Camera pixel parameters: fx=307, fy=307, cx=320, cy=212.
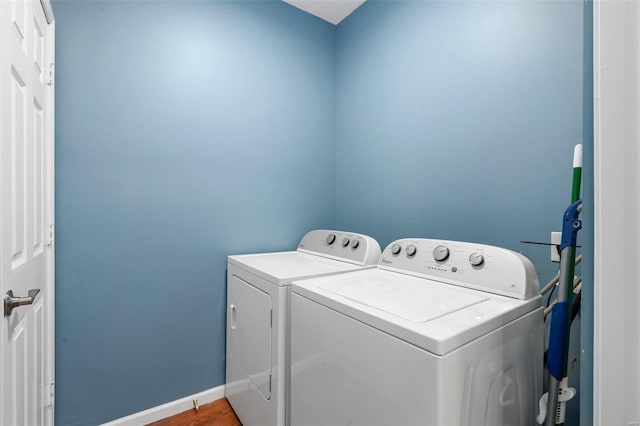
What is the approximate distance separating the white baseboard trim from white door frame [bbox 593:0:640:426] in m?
1.92

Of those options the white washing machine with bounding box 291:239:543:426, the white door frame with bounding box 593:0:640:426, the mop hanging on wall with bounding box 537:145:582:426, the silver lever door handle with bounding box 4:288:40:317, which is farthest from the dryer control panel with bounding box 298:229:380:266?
the silver lever door handle with bounding box 4:288:40:317

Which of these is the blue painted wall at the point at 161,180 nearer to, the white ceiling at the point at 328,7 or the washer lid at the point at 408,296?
the white ceiling at the point at 328,7

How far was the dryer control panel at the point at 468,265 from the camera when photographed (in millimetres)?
1087

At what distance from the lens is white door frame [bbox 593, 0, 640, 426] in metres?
0.45

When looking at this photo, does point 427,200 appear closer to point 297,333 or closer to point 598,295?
point 297,333

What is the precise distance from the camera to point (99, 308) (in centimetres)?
157

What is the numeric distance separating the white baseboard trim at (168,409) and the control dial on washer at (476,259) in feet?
5.42

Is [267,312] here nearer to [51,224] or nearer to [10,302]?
[10,302]

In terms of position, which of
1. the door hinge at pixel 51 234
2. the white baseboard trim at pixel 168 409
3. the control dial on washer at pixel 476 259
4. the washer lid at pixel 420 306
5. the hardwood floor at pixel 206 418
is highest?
the door hinge at pixel 51 234

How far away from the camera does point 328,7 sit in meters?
2.23

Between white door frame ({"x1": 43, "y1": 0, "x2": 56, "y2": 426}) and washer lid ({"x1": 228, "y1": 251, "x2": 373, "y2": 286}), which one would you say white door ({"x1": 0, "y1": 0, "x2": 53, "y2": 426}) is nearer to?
white door frame ({"x1": 43, "y1": 0, "x2": 56, "y2": 426})

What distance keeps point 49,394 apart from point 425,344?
67.2 inches

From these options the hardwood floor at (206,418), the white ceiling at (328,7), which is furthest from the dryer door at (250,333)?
the white ceiling at (328,7)

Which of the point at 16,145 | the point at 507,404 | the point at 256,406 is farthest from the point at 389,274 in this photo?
the point at 16,145
